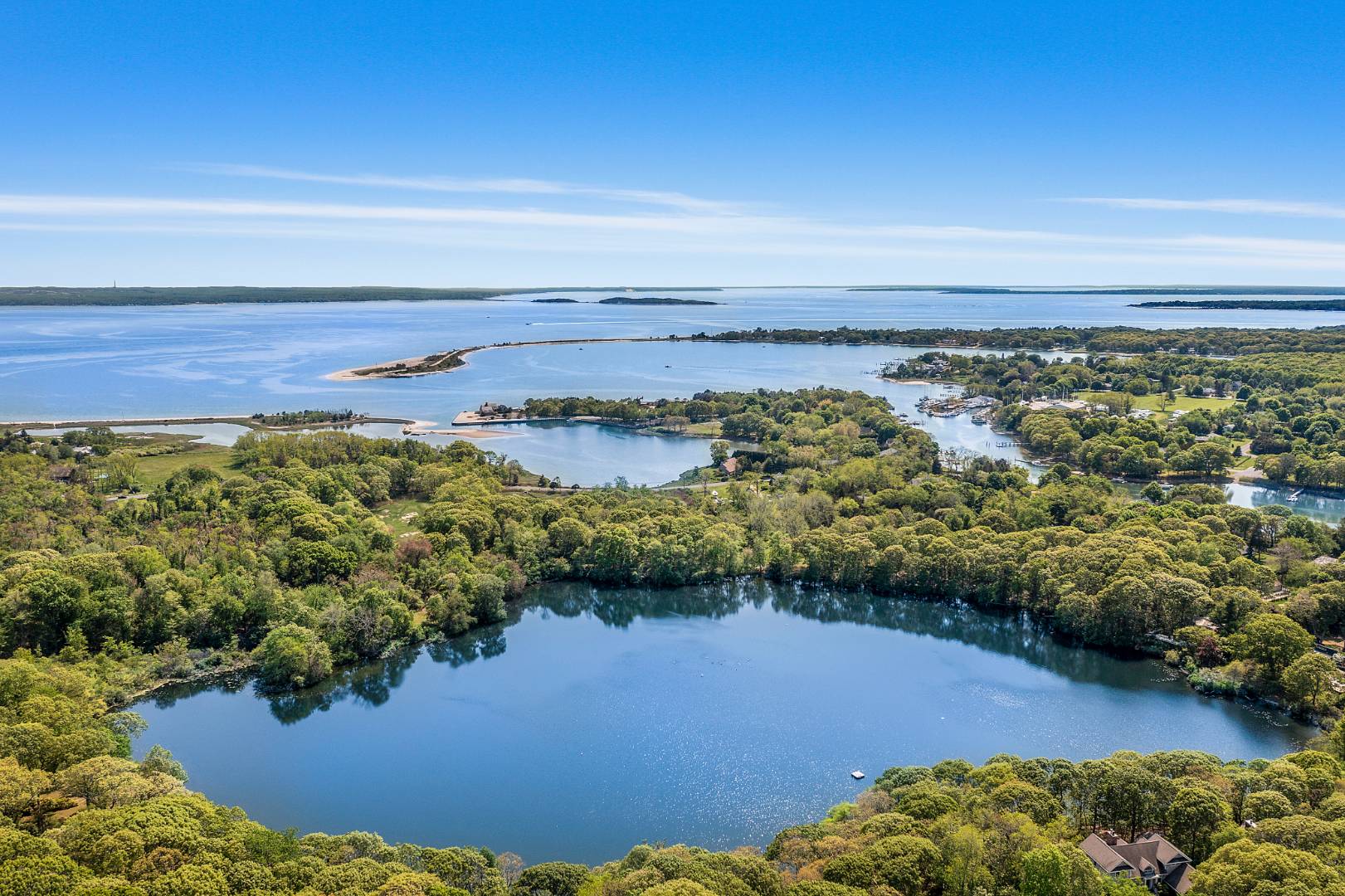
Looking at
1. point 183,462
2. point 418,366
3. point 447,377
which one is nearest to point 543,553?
point 183,462

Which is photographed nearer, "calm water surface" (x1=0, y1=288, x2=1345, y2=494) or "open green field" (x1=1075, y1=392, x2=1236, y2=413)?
"calm water surface" (x1=0, y1=288, x2=1345, y2=494)

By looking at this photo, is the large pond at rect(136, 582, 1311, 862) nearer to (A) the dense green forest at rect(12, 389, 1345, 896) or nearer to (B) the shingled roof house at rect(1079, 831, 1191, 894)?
(A) the dense green forest at rect(12, 389, 1345, 896)

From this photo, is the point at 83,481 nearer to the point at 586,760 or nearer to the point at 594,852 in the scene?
the point at 586,760

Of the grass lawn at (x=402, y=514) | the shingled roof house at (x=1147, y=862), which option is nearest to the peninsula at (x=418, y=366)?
the grass lawn at (x=402, y=514)

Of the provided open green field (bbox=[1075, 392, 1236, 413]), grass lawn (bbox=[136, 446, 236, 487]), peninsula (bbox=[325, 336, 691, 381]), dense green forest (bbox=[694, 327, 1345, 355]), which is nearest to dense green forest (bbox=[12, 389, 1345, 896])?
grass lawn (bbox=[136, 446, 236, 487])

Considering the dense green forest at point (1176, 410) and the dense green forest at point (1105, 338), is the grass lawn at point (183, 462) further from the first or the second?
the dense green forest at point (1105, 338)

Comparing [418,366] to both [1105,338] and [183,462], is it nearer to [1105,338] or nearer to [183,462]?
[183,462]
